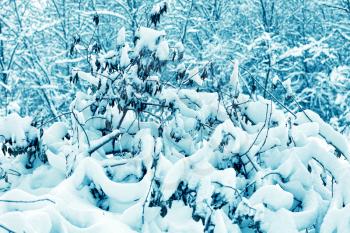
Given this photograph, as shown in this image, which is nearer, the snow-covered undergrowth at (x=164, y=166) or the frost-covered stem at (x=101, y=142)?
the snow-covered undergrowth at (x=164, y=166)

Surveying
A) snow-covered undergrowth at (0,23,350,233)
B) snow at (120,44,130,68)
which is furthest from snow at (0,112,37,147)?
snow at (120,44,130,68)

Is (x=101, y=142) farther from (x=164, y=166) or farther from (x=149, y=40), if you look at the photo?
(x=149, y=40)

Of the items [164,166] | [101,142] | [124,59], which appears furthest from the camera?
[124,59]

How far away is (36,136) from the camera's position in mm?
2957

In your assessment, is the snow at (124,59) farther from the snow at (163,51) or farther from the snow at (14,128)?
the snow at (14,128)

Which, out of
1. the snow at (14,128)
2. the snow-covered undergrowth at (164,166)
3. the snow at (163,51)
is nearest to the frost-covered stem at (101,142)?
the snow-covered undergrowth at (164,166)

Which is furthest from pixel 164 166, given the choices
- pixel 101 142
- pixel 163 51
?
pixel 163 51

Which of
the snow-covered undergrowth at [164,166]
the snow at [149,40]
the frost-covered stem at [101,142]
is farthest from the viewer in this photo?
the snow at [149,40]

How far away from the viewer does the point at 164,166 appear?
8.48 feet

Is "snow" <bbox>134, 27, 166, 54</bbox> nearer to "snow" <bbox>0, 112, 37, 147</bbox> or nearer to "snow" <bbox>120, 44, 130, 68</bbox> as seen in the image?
"snow" <bbox>120, 44, 130, 68</bbox>

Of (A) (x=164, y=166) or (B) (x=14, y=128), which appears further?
(B) (x=14, y=128)

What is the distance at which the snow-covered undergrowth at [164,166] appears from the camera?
2320 mm

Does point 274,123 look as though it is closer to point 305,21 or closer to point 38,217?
point 38,217

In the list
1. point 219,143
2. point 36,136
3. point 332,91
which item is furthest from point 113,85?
point 332,91
